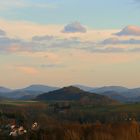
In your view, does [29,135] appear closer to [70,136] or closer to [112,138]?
[70,136]

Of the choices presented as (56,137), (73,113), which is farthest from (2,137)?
(73,113)

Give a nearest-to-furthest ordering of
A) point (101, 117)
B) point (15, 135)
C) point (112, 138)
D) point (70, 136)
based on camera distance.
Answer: point (112, 138) < point (70, 136) < point (15, 135) < point (101, 117)

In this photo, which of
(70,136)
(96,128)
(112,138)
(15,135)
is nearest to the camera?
(112,138)

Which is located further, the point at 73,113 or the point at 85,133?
the point at 73,113

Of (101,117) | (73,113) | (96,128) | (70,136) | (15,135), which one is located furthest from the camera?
(73,113)

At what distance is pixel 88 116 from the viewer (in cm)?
16850

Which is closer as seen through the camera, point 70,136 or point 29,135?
point 70,136

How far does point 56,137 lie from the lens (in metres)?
70.9

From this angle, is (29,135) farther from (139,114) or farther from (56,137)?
(139,114)

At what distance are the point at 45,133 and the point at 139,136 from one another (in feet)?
54.3

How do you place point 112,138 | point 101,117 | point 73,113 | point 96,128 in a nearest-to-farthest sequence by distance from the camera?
point 112,138 < point 96,128 < point 101,117 < point 73,113

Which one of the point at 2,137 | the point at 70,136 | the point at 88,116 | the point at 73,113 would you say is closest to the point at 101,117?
the point at 88,116

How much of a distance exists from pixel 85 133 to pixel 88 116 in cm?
9818

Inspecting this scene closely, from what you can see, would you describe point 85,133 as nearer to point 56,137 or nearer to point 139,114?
point 56,137
